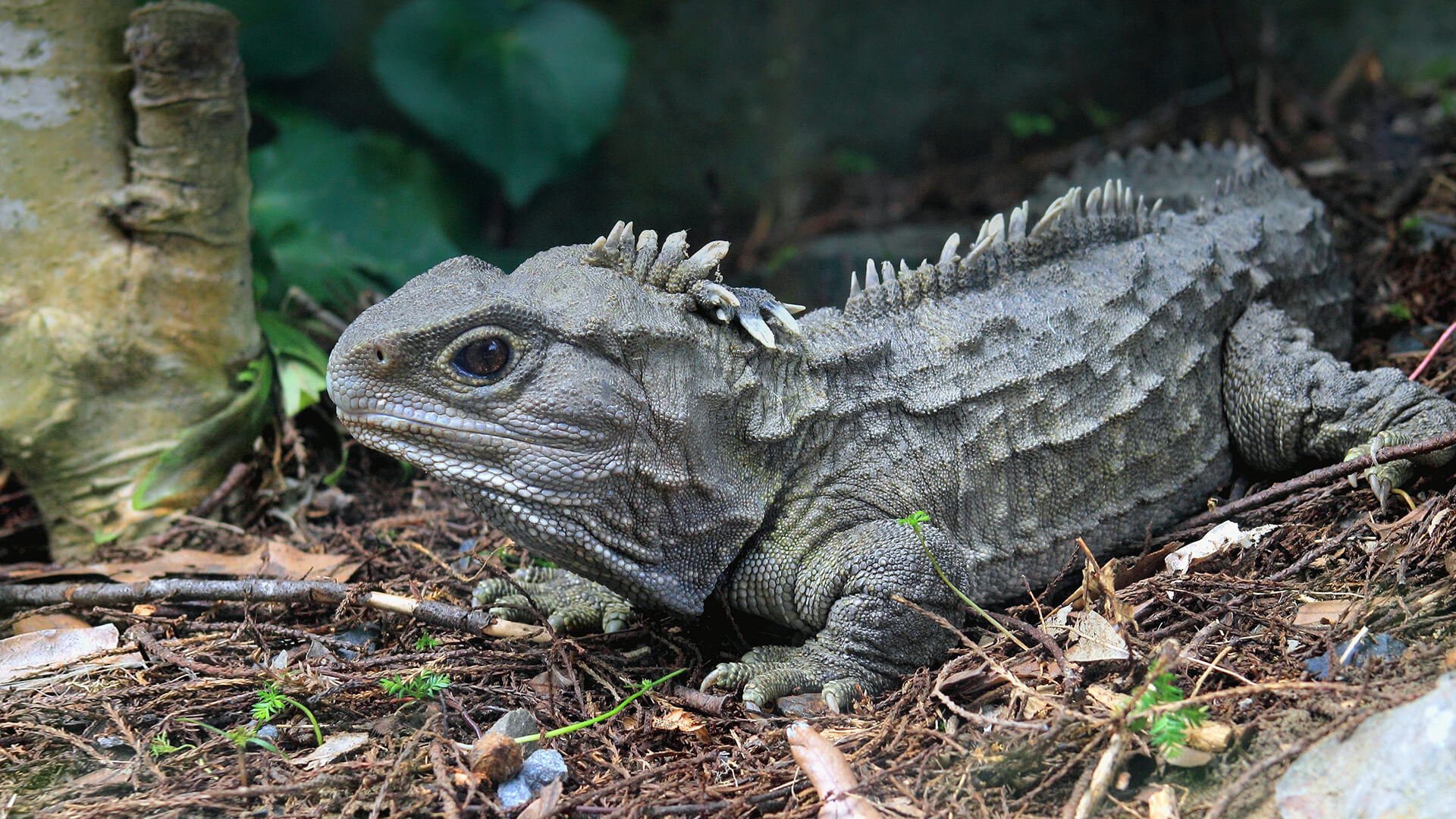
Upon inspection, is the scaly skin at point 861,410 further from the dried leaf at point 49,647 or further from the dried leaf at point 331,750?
the dried leaf at point 49,647

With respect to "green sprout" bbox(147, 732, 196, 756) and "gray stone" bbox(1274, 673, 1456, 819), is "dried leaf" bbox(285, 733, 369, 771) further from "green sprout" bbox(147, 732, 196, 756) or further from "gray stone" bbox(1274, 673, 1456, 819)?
"gray stone" bbox(1274, 673, 1456, 819)

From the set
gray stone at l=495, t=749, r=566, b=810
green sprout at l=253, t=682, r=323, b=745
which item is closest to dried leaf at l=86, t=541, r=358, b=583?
green sprout at l=253, t=682, r=323, b=745

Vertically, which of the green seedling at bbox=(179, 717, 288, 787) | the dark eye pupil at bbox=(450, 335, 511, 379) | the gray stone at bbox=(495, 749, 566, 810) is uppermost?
the dark eye pupil at bbox=(450, 335, 511, 379)

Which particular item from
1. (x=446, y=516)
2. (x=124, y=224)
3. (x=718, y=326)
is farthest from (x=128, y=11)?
(x=718, y=326)

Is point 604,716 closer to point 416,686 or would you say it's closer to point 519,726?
point 519,726

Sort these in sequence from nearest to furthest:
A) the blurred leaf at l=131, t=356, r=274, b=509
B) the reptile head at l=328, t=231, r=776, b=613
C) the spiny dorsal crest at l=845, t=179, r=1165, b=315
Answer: the reptile head at l=328, t=231, r=776, b=613 → the spiny dorsal crest at l=845, t=179, r=1165, b=315 → the blurred leaf at l=131, t=356, r=274, b=509

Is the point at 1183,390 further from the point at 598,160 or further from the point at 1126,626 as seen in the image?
the point at 598,160

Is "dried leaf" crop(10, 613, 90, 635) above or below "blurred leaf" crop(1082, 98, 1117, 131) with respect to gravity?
below

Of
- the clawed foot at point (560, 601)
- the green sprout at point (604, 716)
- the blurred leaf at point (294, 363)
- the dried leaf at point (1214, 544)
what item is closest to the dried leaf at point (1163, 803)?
the dried leaf at point (1214, 544)
